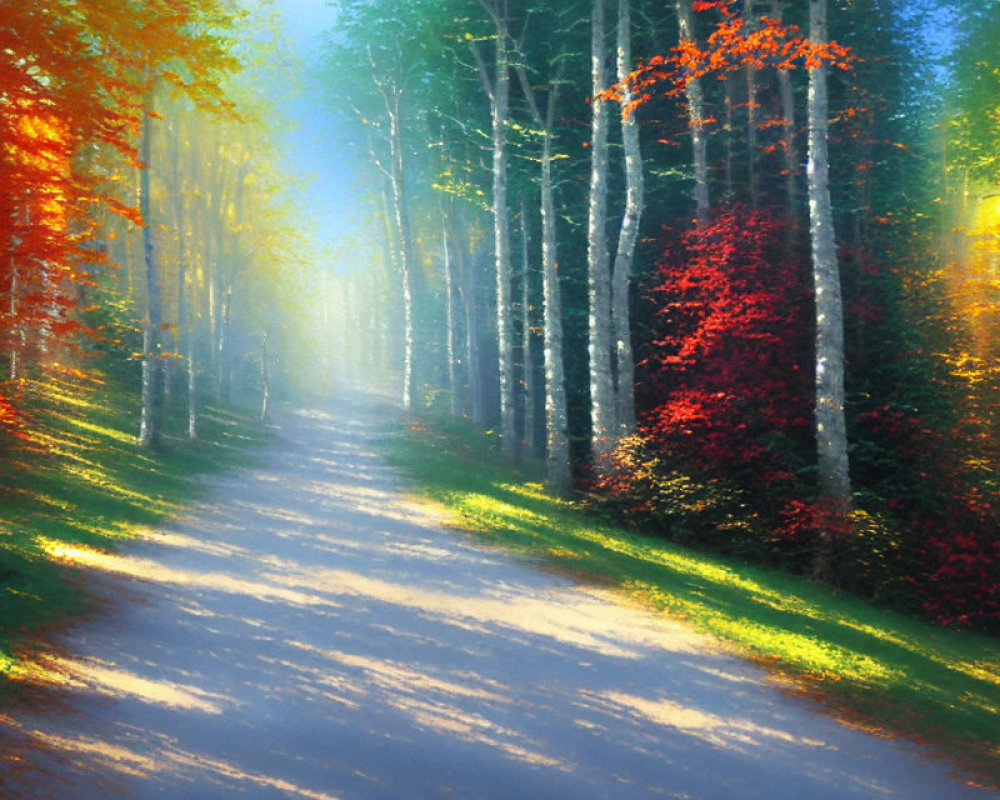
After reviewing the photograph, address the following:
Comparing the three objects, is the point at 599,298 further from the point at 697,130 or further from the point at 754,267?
the point at 697,130

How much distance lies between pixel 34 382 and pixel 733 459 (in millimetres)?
18227

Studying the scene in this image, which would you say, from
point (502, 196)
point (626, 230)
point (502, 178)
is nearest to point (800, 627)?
point (626, 230)

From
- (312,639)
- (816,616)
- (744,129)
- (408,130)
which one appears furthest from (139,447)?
(408,130)

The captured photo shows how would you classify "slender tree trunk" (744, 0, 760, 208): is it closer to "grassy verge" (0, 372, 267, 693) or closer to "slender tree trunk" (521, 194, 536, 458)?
"slender tree trunk" (521, 194, 536, 458)

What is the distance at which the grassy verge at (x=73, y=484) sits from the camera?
804 cm

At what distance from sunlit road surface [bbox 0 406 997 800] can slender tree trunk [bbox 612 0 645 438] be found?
22.4 ft

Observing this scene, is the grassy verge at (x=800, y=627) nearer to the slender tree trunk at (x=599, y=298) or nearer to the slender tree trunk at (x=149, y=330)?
the slender tree trunk at (x=599, y=298)

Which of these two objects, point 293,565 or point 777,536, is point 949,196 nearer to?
point 777,536

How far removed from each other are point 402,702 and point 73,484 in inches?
392

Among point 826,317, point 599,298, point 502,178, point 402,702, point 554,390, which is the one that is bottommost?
point 402,702

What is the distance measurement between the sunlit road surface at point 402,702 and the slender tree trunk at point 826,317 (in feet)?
17.8

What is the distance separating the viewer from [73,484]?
527 inches

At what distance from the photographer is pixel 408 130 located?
32.4 meters

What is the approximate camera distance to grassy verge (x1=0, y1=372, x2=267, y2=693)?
316 inches
